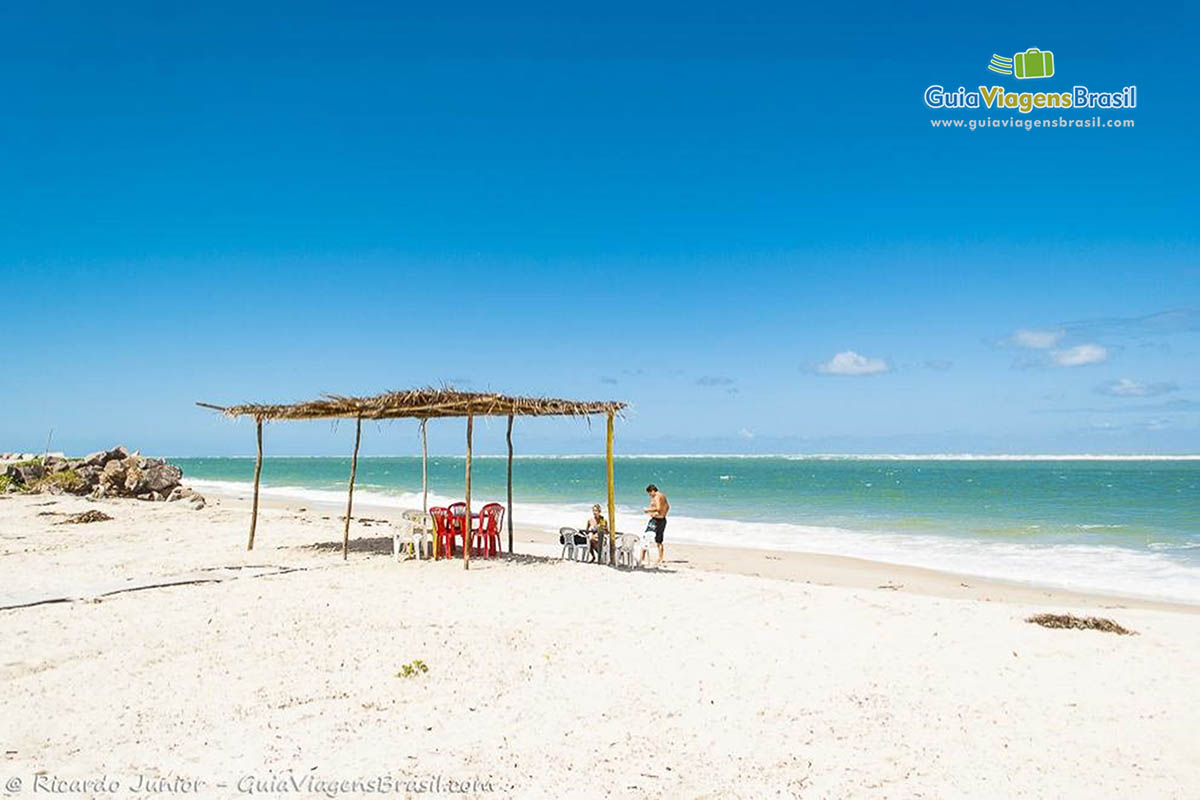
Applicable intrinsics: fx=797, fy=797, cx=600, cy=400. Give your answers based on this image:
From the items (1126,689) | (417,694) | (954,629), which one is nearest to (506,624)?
(417,694)

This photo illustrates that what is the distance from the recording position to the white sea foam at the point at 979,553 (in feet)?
42.1

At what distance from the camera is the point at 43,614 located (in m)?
7.88

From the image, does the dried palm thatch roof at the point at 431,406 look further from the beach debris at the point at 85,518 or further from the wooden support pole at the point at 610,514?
the beach debris at the point at 85,518

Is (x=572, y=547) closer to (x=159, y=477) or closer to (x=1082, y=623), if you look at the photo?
(x=1082, y=623)

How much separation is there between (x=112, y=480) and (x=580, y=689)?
2117cm

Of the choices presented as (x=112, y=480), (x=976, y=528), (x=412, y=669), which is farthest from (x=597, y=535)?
(x=112, y=480)

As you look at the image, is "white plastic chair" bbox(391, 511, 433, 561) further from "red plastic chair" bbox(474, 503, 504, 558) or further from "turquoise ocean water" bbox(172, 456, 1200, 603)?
"turquoise ocean water" bbox(172, 456, 1200, 603)

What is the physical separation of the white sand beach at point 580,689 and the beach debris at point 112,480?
42.3ft

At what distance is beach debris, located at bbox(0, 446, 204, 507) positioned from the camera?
22156 mm

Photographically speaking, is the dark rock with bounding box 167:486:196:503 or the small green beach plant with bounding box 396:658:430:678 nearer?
the small green beach plant with bounding box 396:658:430:678

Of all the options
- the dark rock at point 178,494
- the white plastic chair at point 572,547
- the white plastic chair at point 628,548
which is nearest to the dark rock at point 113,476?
the dark rock at point 178,494

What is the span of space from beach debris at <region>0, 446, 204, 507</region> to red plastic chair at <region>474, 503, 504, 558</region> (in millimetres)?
12879

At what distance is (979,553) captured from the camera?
16.4 m

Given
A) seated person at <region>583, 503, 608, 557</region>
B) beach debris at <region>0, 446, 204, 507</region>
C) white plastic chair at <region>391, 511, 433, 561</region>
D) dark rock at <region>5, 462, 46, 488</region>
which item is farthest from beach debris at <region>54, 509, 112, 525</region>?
seated person at <region>583, 503, 608, 557</region>
